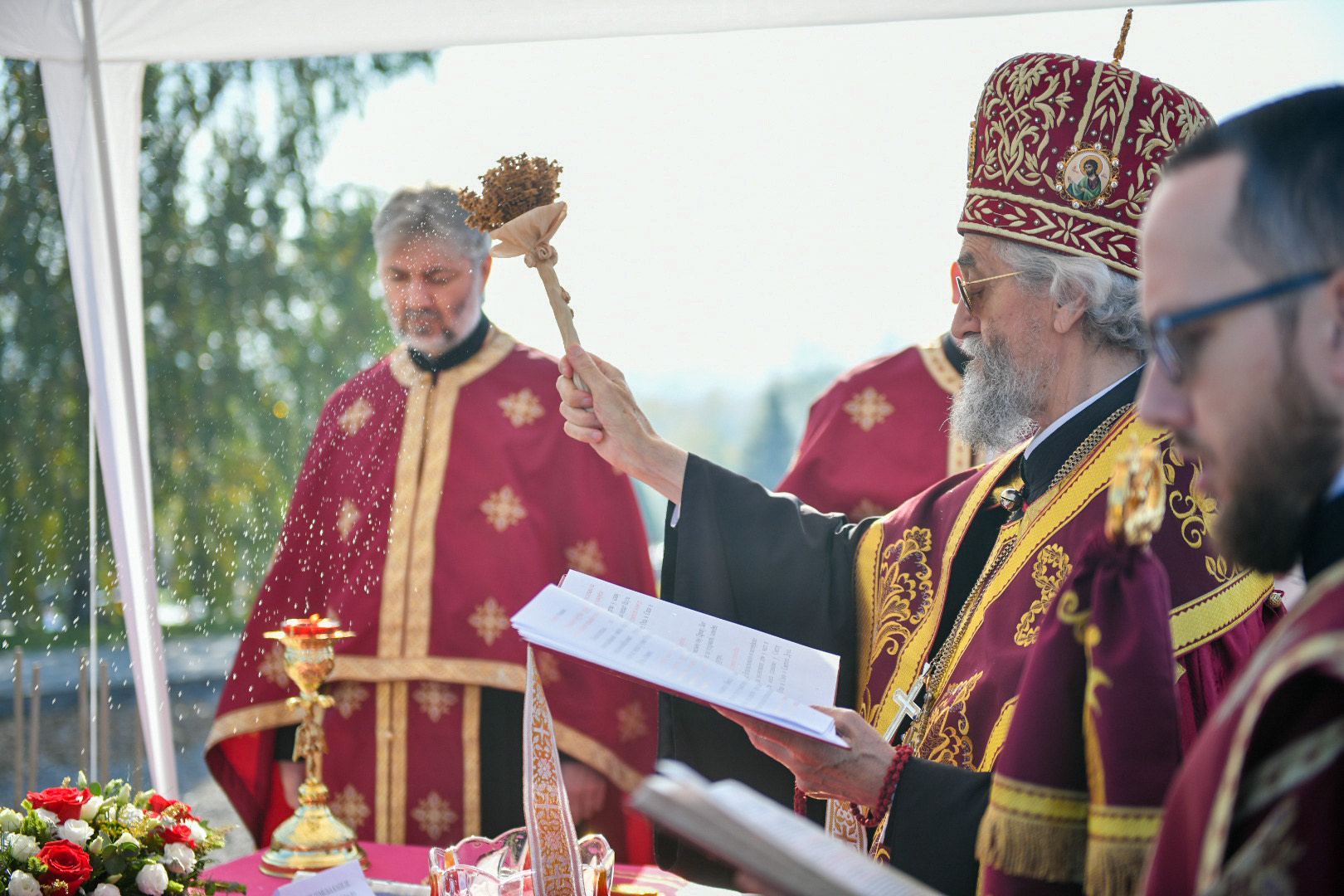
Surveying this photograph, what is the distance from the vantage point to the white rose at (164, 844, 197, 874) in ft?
7.27

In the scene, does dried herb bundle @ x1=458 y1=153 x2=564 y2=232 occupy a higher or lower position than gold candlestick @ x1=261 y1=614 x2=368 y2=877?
higher

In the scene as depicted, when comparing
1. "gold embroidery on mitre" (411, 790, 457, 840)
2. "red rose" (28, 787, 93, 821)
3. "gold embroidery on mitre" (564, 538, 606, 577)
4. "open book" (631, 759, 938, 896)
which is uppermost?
"open book" (631, 759, 938, 896)

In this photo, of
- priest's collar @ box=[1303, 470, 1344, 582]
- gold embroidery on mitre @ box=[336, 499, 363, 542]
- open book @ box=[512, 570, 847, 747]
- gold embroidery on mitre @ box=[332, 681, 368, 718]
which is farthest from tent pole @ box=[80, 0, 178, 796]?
priest's collar @ box=[1303, 470, 1344, 582]

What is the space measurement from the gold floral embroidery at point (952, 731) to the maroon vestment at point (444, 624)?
1579mm

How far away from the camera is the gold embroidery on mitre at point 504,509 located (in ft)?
12.3

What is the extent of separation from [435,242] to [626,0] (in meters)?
1.29

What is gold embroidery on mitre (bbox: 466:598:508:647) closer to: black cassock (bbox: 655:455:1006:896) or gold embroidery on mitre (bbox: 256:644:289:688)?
gold embroidery on mitre (bbox: 256:644:289:688)

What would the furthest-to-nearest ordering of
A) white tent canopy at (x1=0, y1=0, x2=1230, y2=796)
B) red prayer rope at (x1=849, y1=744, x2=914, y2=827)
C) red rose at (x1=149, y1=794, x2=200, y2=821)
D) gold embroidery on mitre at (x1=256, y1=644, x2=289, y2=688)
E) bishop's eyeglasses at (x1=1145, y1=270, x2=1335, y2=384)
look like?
gold embroidery on mitre at (x1=256, y1=644, x2=289, y2=688)
white tent canopy at (x1=0, y1=0, x2=1230, y2=796)
red rose at (x1=149, y1=794, x2=200, y2=821)
red prayer rope at (x1=849, y1=744, x2=914, y2=827)
bishop's eyeglasses at (x1=1145, y1=270, x2=1335, y2=384)

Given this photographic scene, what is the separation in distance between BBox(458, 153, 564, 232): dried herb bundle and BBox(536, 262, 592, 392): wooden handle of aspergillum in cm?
13

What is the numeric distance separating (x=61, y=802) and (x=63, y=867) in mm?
178

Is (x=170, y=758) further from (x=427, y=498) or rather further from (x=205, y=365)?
(x=205, y=365)

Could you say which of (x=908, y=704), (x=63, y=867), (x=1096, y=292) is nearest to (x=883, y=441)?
(x=1096, y=292)

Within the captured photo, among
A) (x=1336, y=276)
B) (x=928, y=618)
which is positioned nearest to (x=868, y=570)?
(x=928, y=618)

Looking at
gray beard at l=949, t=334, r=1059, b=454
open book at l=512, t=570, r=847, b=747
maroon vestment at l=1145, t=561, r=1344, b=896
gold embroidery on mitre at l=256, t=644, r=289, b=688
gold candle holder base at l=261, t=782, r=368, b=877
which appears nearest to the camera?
maroon vestment at l=1145, t=561, r=1344, b=896
